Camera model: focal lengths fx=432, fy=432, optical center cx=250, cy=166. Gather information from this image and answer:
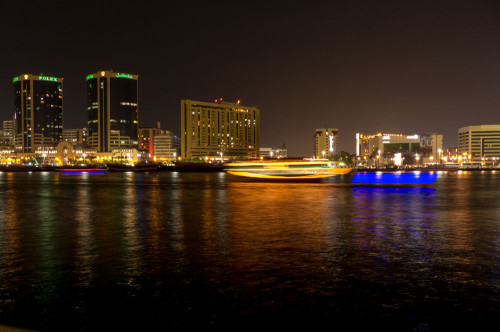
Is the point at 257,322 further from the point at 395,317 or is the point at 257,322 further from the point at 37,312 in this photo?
the point at 37,312

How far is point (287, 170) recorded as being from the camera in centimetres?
7631

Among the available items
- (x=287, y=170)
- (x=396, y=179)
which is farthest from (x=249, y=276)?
(x=396, y=179)

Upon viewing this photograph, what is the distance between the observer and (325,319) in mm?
6129

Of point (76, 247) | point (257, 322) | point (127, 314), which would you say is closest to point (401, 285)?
point (257, 322)

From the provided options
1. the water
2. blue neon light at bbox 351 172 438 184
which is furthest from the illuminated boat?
the water

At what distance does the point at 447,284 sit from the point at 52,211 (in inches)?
783

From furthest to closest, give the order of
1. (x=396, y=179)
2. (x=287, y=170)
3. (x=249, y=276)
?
1. (x=396, y=179)
2. (x=287, y=170)
3. (x=249, y=276)

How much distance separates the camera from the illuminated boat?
73.1 metres

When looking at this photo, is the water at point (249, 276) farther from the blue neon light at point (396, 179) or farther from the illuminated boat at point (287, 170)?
the illuminated boat at point (287, 170)

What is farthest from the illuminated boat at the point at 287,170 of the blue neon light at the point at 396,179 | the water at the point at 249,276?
the water at the point at 249,276

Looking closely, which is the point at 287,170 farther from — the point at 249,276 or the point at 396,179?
the point at 249,276

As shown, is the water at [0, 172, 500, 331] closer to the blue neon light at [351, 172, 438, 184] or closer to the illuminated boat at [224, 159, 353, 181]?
the blue neon light at [351, 172, 438, 184]

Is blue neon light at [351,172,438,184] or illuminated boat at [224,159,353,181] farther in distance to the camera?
illuminated boat at [224,159,353,181]

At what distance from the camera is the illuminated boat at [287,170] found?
2876 inches
